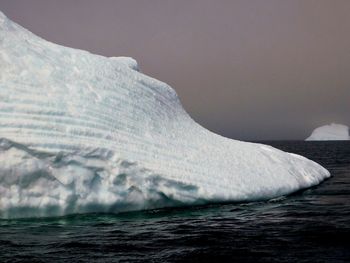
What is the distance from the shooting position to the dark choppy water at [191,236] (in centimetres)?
805

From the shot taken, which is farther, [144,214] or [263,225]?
[144,214]

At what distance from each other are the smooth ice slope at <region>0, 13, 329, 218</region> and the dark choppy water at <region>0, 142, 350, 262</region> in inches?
21.2

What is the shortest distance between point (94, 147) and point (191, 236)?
3884 mm

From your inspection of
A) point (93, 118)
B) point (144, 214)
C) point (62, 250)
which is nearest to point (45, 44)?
point (93, 118)

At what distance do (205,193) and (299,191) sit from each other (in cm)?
553

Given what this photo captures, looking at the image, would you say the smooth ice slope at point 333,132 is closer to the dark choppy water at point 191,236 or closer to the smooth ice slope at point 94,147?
the smooth ice slope at point 94,147

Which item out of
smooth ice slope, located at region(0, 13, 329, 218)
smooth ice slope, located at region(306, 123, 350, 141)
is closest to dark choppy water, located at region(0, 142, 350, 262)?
smooth ice slope, located at region(0, 13, 329, 218)

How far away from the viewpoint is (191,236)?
956 cm

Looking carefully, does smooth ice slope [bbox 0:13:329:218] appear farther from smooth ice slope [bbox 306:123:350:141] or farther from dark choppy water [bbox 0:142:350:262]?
smooth ice slope [bbox 306:123:350:141]

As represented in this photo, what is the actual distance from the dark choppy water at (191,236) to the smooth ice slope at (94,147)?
54cm

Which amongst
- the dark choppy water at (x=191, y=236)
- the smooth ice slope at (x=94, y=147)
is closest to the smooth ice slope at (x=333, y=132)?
the smooth ice slope at (x=94, y=147)

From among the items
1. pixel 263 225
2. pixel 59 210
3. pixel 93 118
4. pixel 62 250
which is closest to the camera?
pixel 62 250

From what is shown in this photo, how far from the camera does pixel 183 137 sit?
14.8 metres

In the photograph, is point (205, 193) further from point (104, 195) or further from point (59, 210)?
point (59, 210)
